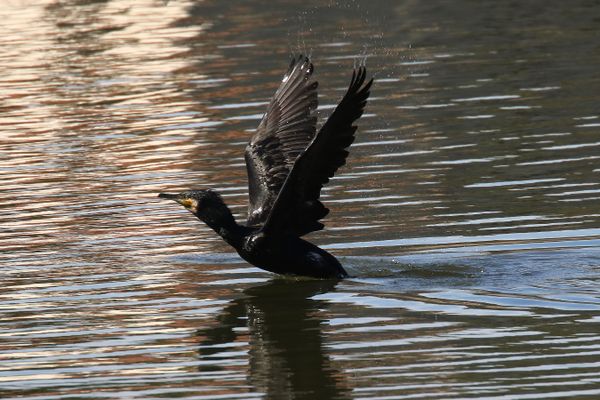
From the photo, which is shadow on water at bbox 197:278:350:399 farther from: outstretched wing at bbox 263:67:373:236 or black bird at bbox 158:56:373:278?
outstretched wing at bbox 263:67:373:236

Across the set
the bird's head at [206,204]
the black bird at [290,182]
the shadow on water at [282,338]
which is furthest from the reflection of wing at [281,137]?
the shadow on water at [282,338]

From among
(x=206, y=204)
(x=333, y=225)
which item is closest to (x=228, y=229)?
(x=206, y=204)

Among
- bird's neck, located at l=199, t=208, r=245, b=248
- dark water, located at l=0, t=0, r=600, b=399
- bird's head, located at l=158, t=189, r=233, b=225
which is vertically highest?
bird's head, located at l=158, t=189, r=233, b=225

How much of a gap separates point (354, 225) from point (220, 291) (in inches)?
72.0

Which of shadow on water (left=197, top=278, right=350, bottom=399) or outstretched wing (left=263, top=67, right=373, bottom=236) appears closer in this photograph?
shadow on water (left=197, top=278, right=350, bottom=399)

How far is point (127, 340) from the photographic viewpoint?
8625 millimetres

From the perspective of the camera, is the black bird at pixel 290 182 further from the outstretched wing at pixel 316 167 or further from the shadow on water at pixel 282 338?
the shadow on water at pixel 282 338

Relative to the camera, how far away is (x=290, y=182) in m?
9.38

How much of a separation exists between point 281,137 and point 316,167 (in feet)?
5.86

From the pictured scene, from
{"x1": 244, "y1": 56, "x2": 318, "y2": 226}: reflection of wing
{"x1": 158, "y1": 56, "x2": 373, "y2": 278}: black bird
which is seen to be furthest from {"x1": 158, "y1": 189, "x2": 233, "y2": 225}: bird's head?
{"x1": 244, "y1": 56, "x2": 318, "y2": 226}: reflection of wing

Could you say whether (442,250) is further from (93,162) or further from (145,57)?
(145,57)

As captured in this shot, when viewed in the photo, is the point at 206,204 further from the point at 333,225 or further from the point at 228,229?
the point at 333,225

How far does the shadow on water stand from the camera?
7645 millimetres

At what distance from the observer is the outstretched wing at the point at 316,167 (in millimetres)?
8930
